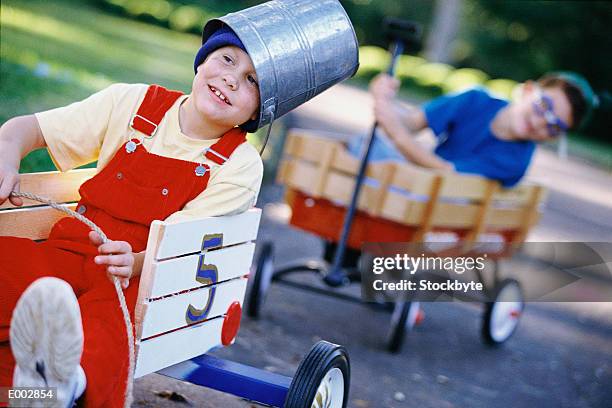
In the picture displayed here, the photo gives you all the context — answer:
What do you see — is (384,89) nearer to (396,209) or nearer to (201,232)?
(396,209)

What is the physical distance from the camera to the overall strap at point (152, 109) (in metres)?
2.99

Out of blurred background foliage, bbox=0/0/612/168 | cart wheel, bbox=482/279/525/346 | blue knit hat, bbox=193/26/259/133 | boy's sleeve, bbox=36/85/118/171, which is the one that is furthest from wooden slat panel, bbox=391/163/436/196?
blurred background foliage, bbox=0/0/612/168

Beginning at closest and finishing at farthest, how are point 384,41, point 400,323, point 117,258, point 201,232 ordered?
point 117,258
point 201,232
point 400,323
point 384,41

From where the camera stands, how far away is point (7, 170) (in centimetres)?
274

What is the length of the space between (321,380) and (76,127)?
3.94 ft

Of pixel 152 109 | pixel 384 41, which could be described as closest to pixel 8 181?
pixel 152 109

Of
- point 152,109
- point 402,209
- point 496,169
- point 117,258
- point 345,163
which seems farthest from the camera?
point 496,169

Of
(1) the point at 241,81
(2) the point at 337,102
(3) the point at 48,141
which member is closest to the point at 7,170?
(3) the point at 48,141

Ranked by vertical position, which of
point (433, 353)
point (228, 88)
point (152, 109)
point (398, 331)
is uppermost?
point (228, 88)

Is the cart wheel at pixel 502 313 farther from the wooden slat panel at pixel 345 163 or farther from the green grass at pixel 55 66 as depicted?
the green grass at pixel 55 66

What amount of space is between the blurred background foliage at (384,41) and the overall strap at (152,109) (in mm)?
Result: 6468

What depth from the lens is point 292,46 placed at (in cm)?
294

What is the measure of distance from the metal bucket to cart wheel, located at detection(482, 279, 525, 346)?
242 centimetres

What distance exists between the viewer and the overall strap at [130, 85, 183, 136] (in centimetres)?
299
